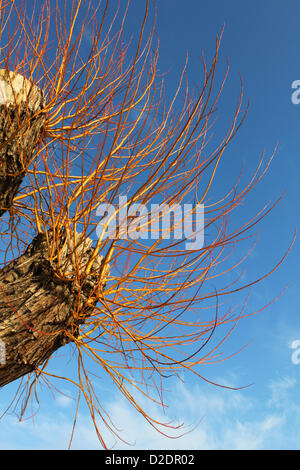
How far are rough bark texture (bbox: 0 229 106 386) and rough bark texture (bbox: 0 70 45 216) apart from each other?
553 millimetres

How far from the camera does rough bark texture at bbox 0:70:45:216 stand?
2586mm

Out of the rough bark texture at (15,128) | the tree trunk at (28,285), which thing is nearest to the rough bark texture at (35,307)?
the tree trunk at (28,285)

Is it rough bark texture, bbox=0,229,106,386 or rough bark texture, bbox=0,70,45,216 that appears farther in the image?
rough bark texture, bbox=0,70,45,216

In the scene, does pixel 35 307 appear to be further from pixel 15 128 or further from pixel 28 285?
pixel 15 128

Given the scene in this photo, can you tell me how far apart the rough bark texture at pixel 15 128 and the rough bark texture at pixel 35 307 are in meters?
0.55

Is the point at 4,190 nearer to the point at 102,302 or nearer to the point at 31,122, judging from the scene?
the point at 31,122

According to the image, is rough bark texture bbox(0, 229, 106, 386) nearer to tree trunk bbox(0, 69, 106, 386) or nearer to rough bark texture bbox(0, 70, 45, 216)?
tree trunk bbox(0, 69, 106, 386)

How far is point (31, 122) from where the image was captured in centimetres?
278

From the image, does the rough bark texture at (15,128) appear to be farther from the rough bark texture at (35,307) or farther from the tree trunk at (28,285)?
the rough bark texture at (35,307)

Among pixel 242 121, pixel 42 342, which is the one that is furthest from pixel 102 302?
pixel 242 121

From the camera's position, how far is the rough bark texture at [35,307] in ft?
7.52

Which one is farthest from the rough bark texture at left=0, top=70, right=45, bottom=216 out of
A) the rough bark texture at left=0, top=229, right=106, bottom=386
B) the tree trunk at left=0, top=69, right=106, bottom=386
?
the rough bark texture at left=0, top=229, right=106, bottom=386

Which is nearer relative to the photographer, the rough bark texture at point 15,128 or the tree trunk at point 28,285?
the tree trunk at point 28,285

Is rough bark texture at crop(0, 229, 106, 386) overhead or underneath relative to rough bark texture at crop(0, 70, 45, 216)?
underneath
